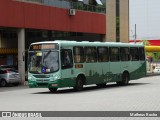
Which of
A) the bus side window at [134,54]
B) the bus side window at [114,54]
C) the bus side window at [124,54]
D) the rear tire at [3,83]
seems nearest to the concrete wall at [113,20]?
the rear tire at [3,83]

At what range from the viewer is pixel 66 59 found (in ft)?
81.9

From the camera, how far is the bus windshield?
24.6m

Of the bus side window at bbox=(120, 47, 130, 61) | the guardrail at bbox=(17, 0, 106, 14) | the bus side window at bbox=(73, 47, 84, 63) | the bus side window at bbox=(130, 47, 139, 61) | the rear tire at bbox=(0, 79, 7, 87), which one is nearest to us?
the bus side window at bbox=(73, 47, 84, 63)

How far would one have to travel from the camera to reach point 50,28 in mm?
40094

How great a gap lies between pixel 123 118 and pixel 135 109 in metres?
2.40

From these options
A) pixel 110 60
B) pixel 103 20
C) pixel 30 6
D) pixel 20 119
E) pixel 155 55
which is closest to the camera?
pixel 20 119

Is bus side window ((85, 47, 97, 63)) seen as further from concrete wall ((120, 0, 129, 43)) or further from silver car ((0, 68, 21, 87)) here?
concrete wall ((120, 0, 129, 43))

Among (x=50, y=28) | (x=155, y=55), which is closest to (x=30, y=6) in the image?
(x=50, y=28)

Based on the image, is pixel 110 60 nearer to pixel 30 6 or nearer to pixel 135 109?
pixel 30 6

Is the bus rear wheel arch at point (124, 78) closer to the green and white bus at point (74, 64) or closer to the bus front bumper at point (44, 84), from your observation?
the green and white bus at point (74, 64)

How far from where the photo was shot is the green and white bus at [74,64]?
24.6 metres

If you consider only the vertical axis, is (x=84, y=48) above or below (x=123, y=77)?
above

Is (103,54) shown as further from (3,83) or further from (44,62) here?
(3,83)

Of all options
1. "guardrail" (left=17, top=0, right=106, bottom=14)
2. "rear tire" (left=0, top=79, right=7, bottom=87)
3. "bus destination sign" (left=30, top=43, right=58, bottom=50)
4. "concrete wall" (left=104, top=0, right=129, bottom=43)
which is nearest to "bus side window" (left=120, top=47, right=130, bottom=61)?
"bus destination sign" (left=30, top=43, right=58, bottom=50)
